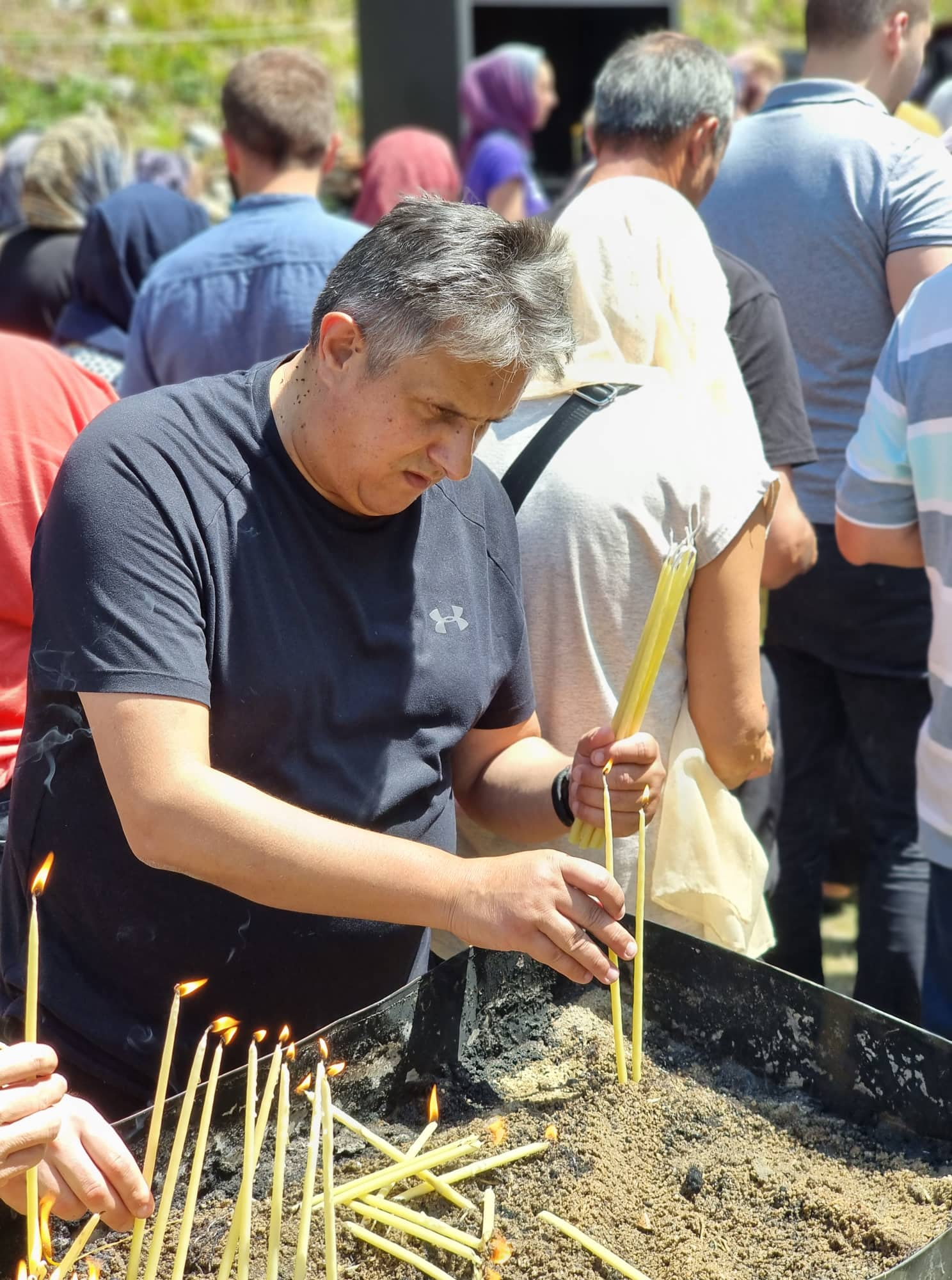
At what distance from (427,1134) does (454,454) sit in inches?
30.1

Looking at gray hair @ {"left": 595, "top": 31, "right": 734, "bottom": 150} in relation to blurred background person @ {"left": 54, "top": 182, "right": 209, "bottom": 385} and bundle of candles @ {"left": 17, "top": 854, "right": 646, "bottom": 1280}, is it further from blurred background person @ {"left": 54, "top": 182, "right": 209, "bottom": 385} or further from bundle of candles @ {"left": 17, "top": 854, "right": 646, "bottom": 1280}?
bundle of candles @ {"left": 17, "top": 854, "right": 646, "bottom": 1280}

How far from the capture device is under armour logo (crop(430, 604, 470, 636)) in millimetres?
1737

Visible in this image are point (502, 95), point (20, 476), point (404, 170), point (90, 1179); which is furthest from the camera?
point (502, 95)

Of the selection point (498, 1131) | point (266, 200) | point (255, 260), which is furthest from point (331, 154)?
point (498, 1131)

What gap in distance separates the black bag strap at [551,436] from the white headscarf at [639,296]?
0.03 m

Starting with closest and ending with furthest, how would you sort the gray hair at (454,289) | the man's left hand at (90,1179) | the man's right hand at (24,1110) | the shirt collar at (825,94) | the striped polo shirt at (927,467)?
1. the man's right hand at (24,1110)
2. the man's left hand at (90,1179)
3. the gray hair at (454,289)
4. the striped polo shirt at (927,467)
5. the shirt collar at (825,94)

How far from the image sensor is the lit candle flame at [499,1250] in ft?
4.23

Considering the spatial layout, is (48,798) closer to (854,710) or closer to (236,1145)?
(236,1145)

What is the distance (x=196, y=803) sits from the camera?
145cm

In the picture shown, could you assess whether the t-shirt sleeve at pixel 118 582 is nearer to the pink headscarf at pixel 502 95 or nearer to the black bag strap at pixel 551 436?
the black bag strap at pixel 551 436

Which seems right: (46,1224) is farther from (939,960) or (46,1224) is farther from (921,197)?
(921,197)

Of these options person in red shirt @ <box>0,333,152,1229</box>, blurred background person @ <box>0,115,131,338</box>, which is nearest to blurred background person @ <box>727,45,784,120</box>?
blurred background person @ <box>0,115,131,338</box>

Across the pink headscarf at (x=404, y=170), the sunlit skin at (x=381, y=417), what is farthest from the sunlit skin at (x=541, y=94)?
the sunlit skin at (x=381, y=417)

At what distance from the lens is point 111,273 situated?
4059 mm
